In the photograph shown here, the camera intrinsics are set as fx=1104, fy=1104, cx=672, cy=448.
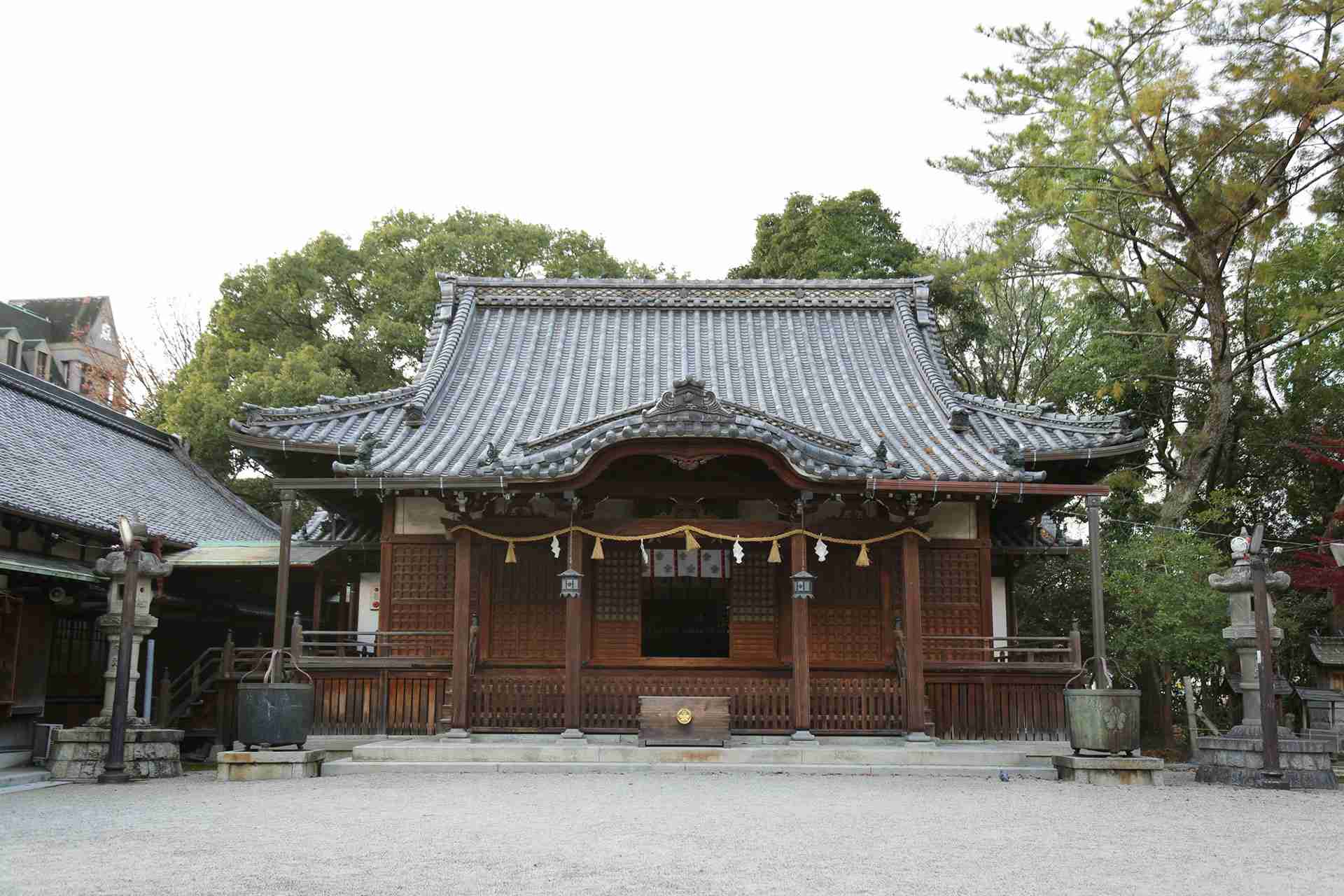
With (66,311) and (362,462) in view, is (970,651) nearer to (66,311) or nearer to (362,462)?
(362,462)

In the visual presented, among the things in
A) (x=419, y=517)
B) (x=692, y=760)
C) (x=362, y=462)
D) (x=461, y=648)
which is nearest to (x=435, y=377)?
(x=419, y=517)

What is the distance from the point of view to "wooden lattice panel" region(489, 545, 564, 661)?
50.1 feet

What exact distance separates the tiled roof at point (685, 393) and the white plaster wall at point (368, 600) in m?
2.76

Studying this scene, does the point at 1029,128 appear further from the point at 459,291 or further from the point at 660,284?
the point at 459,291

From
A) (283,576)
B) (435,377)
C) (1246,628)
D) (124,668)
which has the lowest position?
(124,668)

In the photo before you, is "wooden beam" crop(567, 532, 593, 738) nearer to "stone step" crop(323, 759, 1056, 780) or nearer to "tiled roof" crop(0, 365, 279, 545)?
"stone step" crop(323, 759, 1056, 780)

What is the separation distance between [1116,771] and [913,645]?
2722 millimetres

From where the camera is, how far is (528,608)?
15.4m

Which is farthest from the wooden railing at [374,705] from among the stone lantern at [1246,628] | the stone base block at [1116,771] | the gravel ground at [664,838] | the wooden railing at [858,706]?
the stone lantern at [1246,628]

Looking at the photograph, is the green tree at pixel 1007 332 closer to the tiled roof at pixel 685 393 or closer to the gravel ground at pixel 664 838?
the tiled roof at pixel 685 393

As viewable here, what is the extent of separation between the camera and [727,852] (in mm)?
7246

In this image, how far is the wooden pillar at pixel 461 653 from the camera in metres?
13.5

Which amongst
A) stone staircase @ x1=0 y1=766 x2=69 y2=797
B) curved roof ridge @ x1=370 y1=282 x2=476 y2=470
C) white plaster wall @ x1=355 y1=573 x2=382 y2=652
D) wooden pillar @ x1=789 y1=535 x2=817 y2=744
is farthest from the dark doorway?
stone staircase @ x1=0 y1=766 x2=69 y2=797

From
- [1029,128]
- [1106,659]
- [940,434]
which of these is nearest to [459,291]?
[940,434]
